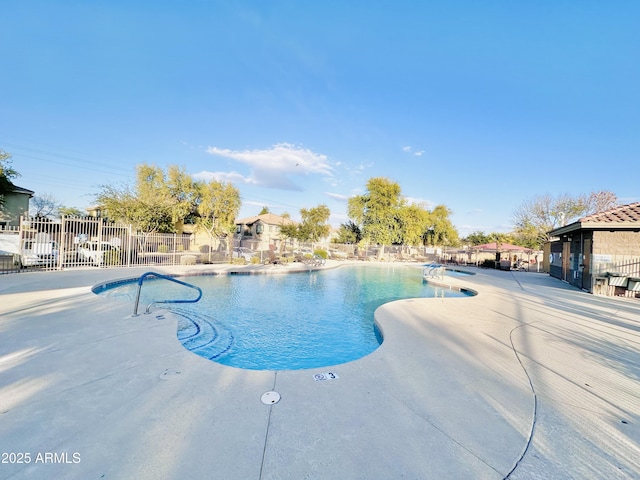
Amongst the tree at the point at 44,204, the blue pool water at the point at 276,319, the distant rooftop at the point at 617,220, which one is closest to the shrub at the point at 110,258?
the blue pool water at the point at 276,319

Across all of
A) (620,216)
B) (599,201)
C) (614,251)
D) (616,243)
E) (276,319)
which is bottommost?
(276,319)

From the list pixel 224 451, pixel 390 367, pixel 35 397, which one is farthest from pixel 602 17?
pixel 35 397

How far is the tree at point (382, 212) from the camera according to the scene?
94.8ft

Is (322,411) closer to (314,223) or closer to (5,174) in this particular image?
(5,174)

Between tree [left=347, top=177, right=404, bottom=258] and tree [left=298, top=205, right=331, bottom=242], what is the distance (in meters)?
5.63

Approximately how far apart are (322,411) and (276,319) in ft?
13.8

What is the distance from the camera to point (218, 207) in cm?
2233

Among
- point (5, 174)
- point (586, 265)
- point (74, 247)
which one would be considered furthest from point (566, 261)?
point (5, 174)

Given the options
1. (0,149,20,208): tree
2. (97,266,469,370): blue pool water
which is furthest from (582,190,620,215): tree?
(0,149,20,208): tree

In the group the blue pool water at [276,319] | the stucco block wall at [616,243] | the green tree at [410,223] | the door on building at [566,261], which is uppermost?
the green tree at [410,223]

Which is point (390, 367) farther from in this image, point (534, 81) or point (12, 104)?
point (12, 104)

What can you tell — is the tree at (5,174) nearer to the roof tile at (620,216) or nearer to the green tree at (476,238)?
the roof tile at (620,216)

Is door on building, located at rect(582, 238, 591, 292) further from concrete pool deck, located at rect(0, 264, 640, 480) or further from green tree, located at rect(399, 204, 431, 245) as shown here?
green tree, located at rect(399, 204, 431, 245)

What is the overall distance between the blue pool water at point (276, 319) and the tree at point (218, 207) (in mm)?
12182
